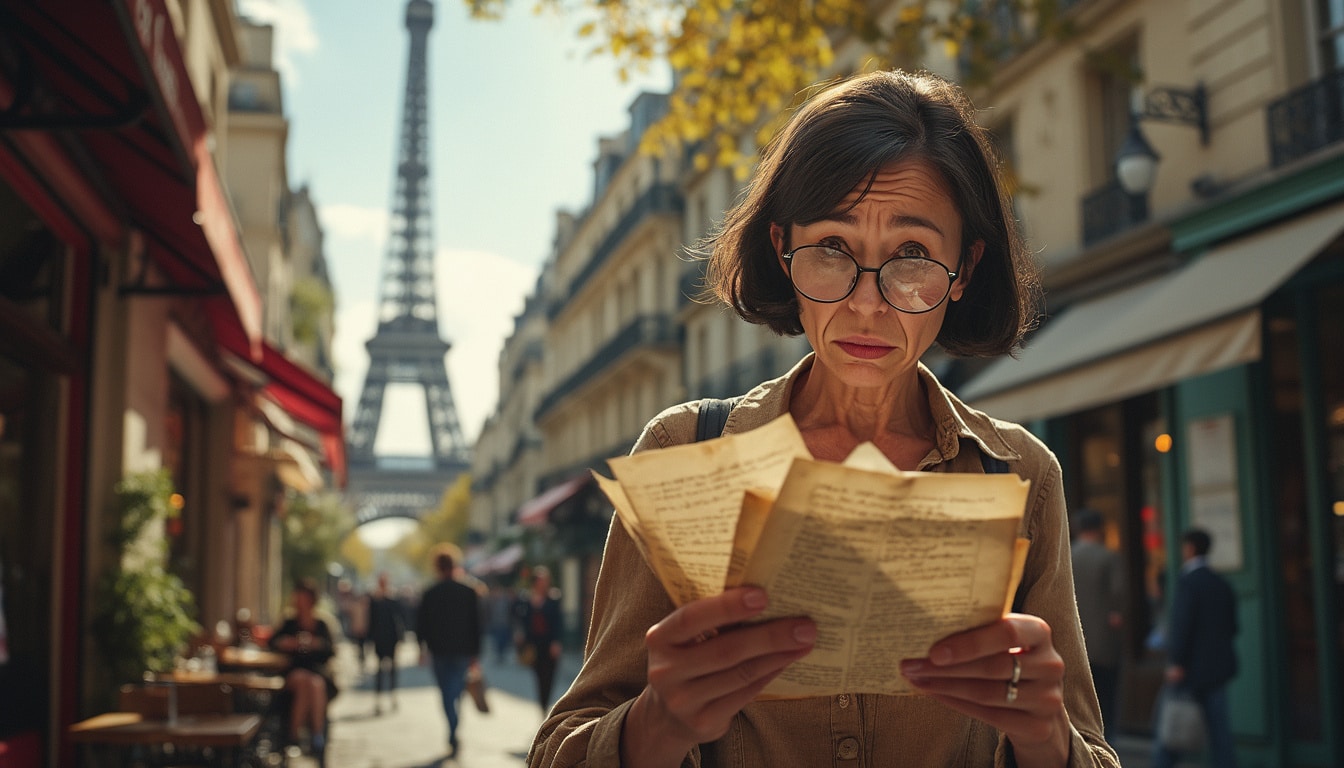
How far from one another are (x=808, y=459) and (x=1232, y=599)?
8.58 m

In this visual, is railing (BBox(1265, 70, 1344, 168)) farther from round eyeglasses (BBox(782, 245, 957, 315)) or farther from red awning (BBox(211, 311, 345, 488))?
round eyeglasses (BBox(782, 245, 957, 315))

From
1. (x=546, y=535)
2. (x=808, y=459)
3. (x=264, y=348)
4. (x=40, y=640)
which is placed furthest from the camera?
(x=546, y=535)

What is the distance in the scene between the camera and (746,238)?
2207mm

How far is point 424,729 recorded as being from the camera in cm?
1462

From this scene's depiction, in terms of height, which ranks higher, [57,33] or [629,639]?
[57,33]

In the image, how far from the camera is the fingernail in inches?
58.2

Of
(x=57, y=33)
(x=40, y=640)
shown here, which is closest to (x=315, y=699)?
(x=40, y=640)

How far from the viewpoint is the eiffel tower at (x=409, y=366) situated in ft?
337

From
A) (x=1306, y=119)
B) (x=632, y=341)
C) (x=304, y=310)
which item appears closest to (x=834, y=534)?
(x=1306, y=119)

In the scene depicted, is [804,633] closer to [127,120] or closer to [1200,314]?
[127,120]

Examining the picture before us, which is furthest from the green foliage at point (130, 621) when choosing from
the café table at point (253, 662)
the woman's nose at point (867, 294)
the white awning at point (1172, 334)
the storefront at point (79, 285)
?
the woman's nose at point (867, 294)

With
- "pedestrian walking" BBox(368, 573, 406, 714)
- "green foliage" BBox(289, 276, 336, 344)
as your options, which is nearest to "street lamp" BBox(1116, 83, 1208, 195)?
"pedestrian walking" BBox(368, 573, 406, 714)

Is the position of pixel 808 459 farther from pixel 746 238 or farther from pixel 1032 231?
pixel 1032 231

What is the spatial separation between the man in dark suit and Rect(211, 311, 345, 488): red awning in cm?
792
